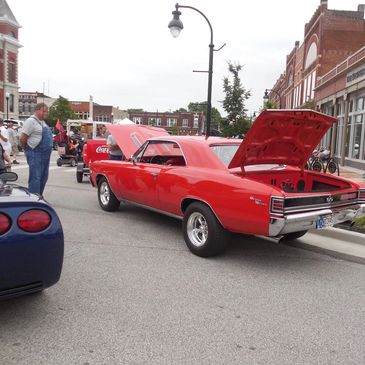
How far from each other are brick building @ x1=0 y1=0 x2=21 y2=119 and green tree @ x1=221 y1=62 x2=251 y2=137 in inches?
1913

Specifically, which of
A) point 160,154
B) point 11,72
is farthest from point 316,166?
point 11,72

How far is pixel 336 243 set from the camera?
19.5 feet

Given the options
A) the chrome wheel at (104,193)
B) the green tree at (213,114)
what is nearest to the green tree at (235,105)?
the green tree at (213,114)

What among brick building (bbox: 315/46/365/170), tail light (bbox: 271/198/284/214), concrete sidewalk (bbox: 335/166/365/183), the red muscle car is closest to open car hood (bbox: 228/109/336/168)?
the red muscle car

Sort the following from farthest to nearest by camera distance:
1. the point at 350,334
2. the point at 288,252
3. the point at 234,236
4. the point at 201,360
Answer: the point at 234,236 → the point at 288,252 → the point at 350,334 → the point at 201,360

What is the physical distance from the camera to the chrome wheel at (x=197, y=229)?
5.21 meters

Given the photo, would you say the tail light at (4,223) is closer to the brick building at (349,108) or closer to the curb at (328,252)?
the curb at (328,252)

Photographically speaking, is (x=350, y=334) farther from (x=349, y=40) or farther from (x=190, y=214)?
(x=349, y=40)

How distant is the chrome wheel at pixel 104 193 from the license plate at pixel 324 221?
417cm

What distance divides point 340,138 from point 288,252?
19.6 meters

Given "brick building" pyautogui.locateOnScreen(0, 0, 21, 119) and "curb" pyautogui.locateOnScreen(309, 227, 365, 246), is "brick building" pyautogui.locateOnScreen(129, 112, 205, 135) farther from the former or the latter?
"curb" pyautogui.locateOnScreen(309, 227, 365, 246)

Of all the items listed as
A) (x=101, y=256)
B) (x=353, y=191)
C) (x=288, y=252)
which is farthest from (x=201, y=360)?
(x=353, y=191)

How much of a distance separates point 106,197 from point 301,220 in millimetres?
4275

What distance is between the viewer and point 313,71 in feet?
111
